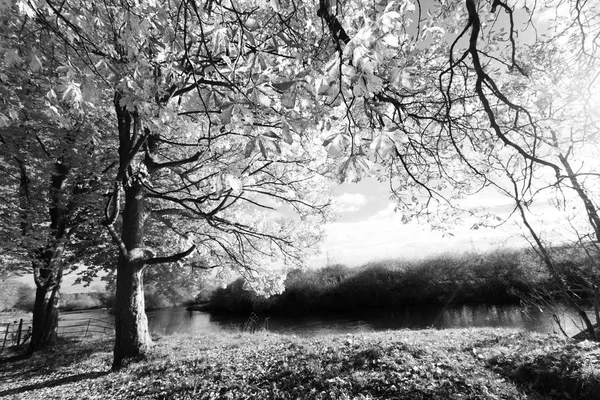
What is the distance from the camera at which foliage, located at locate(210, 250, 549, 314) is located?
22.3 metres

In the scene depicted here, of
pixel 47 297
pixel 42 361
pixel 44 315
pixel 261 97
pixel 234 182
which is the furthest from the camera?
pixel 47 297

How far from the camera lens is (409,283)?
26.5 metres

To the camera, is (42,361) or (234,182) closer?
(234,182)

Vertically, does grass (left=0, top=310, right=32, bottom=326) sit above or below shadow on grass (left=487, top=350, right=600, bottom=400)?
below

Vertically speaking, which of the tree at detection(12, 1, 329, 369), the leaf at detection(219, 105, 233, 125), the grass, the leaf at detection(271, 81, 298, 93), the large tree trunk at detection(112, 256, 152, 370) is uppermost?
the tree at detection(12, 1, 329, 369)

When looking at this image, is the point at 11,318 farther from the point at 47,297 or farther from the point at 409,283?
the point at 409,283

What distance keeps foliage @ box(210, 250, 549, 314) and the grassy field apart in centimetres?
1416

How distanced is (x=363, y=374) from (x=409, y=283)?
24.2 m

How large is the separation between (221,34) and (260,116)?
35.8 inches

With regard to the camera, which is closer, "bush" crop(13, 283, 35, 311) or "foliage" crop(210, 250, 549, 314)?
"foliage" crop(210, 250, 549, 314)

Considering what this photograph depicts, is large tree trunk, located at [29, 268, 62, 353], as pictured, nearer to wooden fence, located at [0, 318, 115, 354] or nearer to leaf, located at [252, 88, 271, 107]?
wooden fence, located at [0, 318, 115, 354]

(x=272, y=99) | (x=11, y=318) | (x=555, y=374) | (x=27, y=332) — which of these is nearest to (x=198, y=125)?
(x=272, y=99)

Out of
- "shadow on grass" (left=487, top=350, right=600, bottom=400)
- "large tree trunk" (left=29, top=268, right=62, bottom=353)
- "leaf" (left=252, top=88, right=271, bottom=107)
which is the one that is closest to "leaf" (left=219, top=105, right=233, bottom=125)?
"leaf" (left=252, top=88, right=271, bottom=107)

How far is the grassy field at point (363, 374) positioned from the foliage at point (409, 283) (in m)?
14.2
